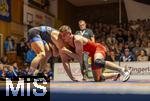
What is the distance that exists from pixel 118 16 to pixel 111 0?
875 mm

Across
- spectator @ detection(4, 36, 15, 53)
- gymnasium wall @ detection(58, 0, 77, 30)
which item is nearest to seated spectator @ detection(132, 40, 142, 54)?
spectator @ detection(4, 36, 15, 53)

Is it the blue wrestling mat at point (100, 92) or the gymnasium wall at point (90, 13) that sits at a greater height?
the gymnasium wall at point (90, 13)

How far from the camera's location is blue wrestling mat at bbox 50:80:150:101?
3143mm

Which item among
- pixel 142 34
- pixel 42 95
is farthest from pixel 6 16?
pixel 42 95

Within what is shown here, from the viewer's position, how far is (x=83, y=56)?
554 cm

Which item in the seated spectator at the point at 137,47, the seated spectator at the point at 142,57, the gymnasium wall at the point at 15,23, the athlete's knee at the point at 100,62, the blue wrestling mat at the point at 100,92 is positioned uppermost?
the gymnasium wall at the point at 15,23

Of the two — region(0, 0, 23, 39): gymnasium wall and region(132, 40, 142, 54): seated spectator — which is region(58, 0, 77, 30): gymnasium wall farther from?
region(132, 40, 142, 54): seated spectator

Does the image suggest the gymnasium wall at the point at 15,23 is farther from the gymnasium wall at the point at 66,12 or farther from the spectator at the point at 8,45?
the gymnasium wall at the point at 66,12

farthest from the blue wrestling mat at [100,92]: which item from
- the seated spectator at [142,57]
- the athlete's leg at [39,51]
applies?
the seated spectator at [142,57]

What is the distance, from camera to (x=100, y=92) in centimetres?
326

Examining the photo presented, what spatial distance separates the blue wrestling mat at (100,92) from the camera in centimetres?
→ 314

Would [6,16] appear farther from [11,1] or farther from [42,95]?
[42,95]

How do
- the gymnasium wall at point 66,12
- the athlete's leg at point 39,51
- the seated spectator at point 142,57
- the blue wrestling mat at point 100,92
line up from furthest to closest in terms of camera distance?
1. the gymnasium wall at point 66,12
2. the seated spectator at point 142,57
3. the athlete's leg at point 39,51
4. the blue wrestling mat at point 100,92

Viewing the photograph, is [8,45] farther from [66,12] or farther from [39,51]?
[66,12]
